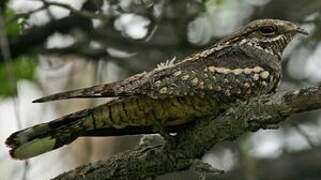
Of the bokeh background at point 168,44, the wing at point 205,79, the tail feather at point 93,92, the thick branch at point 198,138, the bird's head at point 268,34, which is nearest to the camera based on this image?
the thick branch at point 198,138

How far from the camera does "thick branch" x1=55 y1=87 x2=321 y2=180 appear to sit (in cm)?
302

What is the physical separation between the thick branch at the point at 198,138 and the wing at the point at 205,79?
0.16 metres

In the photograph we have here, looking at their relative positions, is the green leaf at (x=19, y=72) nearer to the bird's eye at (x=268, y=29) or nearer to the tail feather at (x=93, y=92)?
the bird's eye at (x=268, y=29)

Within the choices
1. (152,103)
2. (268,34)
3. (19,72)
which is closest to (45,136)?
(152,103)

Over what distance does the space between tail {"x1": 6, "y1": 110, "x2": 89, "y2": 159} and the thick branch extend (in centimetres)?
15

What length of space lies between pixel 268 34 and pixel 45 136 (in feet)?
3.62

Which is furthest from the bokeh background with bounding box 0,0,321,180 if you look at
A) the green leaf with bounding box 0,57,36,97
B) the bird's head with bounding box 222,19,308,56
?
the bird's head with bounding box 222,19,308,56

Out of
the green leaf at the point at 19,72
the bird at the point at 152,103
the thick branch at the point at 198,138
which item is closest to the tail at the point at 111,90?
the bird at the point at 152,103

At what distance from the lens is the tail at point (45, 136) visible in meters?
3.39

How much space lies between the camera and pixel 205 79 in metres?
3.50

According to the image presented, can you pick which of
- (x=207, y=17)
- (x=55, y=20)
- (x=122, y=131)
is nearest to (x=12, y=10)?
(x=55, y=20)

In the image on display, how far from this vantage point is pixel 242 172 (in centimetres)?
534

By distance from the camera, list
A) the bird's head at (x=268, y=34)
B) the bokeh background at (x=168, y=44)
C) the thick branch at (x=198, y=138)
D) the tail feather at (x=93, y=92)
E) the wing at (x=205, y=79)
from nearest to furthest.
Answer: the thick branch at (x=198, y=138) → the tail feather at (x=93, y=92) → the wing at (x=205, y=79) → the bird's head at (x=268, y=34) → the bokeh background at (x=168, y=44)

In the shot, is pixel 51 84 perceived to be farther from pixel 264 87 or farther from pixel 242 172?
pixel 264 87
